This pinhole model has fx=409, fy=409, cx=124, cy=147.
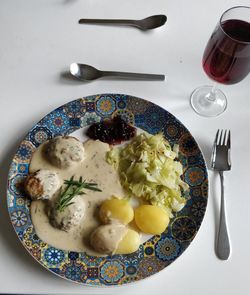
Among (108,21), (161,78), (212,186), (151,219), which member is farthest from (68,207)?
(108,21)

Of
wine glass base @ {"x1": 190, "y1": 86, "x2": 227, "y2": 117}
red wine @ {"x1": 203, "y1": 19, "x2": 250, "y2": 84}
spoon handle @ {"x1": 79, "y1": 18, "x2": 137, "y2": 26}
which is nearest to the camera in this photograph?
red wine @ {"x1": 203, "y1": 19, "x2": 250, "y2": 84}

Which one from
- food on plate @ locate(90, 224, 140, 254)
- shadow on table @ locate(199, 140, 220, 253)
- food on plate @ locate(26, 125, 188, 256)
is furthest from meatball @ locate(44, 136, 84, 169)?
shadow on table @ locate(199, 140, 220, 253)

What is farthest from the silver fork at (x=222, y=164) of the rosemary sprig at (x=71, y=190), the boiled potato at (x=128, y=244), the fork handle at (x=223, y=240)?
the rosemary sprig at (x=71, y=190)

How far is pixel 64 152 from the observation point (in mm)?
1341

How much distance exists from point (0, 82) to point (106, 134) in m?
0.46

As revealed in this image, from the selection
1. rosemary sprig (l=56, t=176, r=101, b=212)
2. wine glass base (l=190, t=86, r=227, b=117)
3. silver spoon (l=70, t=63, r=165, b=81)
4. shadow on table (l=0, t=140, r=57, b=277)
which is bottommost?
shadow on table (l=0, t=140, r=57, b=277)

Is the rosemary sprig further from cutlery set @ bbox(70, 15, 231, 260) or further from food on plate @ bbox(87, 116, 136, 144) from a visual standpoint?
cutlery set @ bbox(70, 15, 231, 260)

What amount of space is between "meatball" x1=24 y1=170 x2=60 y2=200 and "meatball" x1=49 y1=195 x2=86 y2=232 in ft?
0.16

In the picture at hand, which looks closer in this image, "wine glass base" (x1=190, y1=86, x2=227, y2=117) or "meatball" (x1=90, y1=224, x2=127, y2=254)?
"meatball" (x1=90, y1=224, x2=127, y2=254)

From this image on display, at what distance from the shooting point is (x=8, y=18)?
1.64 metres

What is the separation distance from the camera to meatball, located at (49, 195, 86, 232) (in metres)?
1.26

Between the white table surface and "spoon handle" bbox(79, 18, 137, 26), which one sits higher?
"spoon handle" bbox(79, 18, 137, 26)

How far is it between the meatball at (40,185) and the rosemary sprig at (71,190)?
0.04m

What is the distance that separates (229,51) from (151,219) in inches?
21.9
